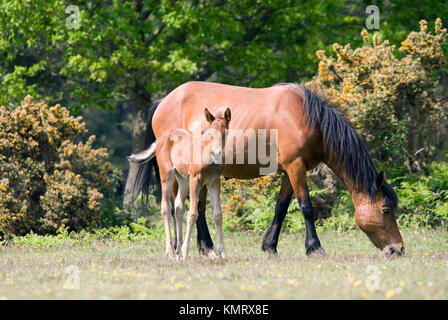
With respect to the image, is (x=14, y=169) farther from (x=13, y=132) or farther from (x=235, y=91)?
(x=235, y=91)

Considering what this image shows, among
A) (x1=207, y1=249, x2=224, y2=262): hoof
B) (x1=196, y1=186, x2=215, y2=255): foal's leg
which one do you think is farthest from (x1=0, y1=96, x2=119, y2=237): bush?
(x1=207, y1=249, x2=224, y2=262): hoof

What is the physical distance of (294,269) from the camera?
775 cm

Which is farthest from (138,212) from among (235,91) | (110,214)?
(235,91)

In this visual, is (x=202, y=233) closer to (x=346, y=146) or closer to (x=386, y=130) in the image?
(x=346, y=146)

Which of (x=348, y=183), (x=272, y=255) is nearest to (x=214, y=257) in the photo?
(x=272, y=255)

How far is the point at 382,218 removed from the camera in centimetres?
881

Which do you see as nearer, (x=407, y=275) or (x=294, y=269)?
Result: (x=407, y=275)

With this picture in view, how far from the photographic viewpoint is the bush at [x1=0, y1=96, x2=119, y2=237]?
1228cm

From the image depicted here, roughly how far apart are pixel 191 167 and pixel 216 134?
0.73m

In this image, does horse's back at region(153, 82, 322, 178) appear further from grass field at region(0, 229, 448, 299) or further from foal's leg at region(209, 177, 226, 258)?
grass field at region(0, 229, 448, 299)

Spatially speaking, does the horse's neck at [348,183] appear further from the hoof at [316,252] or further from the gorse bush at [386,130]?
the gorse bush at [386,130]

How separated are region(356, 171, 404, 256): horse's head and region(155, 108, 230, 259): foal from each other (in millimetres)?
2029
